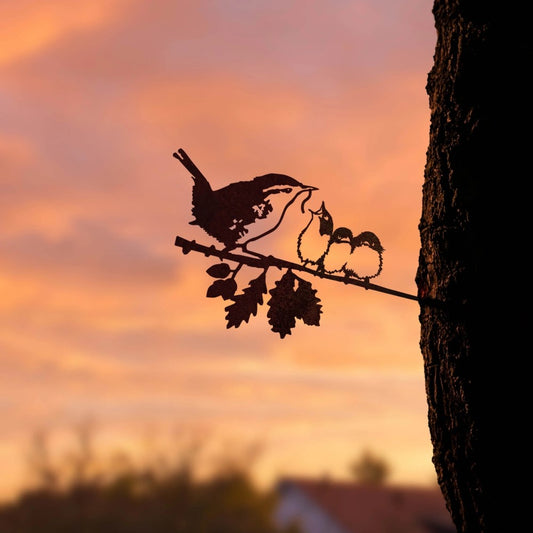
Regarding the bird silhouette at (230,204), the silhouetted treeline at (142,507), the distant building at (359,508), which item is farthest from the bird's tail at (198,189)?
the silhouetted treeline at (142,507)

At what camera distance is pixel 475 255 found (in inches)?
124

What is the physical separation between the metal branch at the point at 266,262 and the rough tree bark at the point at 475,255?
18cm

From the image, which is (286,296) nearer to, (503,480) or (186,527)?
(503,480)

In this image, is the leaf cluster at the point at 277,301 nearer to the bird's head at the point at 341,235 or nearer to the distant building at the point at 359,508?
the bird's head at the point at 341,235

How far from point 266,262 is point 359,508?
590 inches

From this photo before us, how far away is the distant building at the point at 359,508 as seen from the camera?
1683 cm

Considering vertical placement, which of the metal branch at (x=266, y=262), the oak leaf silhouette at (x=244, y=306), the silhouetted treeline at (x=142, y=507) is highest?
the silhouetted treeline at (x=142, y=507)

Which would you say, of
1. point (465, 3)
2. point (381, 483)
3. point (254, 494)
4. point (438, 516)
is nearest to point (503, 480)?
point (465, 3)

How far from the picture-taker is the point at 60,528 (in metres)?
21.5

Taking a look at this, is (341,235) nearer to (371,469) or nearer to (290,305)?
(290,305)

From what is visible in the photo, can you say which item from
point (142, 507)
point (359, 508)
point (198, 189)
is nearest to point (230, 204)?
point (198, 189)

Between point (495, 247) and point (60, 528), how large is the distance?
67.3 feet

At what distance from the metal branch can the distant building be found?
1417cm

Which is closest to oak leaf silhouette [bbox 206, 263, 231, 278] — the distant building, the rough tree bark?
the rough tree bark
